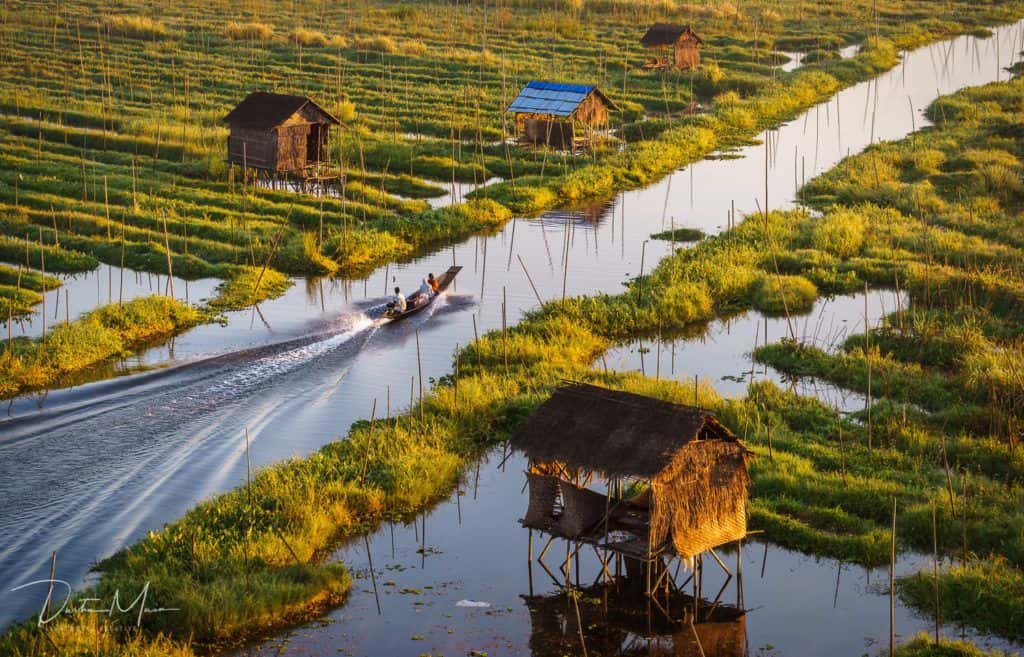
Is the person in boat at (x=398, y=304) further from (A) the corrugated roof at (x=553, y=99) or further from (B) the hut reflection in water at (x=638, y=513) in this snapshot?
(A) the corrugated roof at (x=553, y=99)

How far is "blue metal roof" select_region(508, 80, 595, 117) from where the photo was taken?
4256 cm

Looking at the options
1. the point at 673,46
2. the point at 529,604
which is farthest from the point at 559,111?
the point at 529,604

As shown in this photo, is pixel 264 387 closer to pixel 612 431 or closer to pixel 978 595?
pixel 612 431

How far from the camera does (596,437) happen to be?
1553 cm

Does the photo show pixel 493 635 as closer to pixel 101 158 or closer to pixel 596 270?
pixel 596 270

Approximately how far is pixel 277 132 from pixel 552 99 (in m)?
10.4

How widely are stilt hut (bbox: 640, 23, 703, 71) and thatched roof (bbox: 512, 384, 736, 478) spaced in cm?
4392

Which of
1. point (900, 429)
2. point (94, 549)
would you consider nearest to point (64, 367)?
point (94, 549)

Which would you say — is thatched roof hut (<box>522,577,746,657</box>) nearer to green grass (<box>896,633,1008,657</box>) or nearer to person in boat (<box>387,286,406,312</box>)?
green grass (<box>896,633,1008,657</box>)

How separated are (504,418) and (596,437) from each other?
605 cm

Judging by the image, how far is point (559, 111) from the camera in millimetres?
42406

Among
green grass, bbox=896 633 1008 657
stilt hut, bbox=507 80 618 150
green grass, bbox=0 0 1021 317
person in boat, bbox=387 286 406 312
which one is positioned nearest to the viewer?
green grass, bbox=896 633 1008 657

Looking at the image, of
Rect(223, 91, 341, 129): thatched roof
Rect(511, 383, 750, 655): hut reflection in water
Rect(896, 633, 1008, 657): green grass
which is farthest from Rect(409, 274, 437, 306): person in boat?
Rect(896, 633, 1008, 657): green grass

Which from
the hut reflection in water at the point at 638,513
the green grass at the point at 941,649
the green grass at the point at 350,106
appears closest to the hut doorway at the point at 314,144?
the green grass at the point at 350,106
